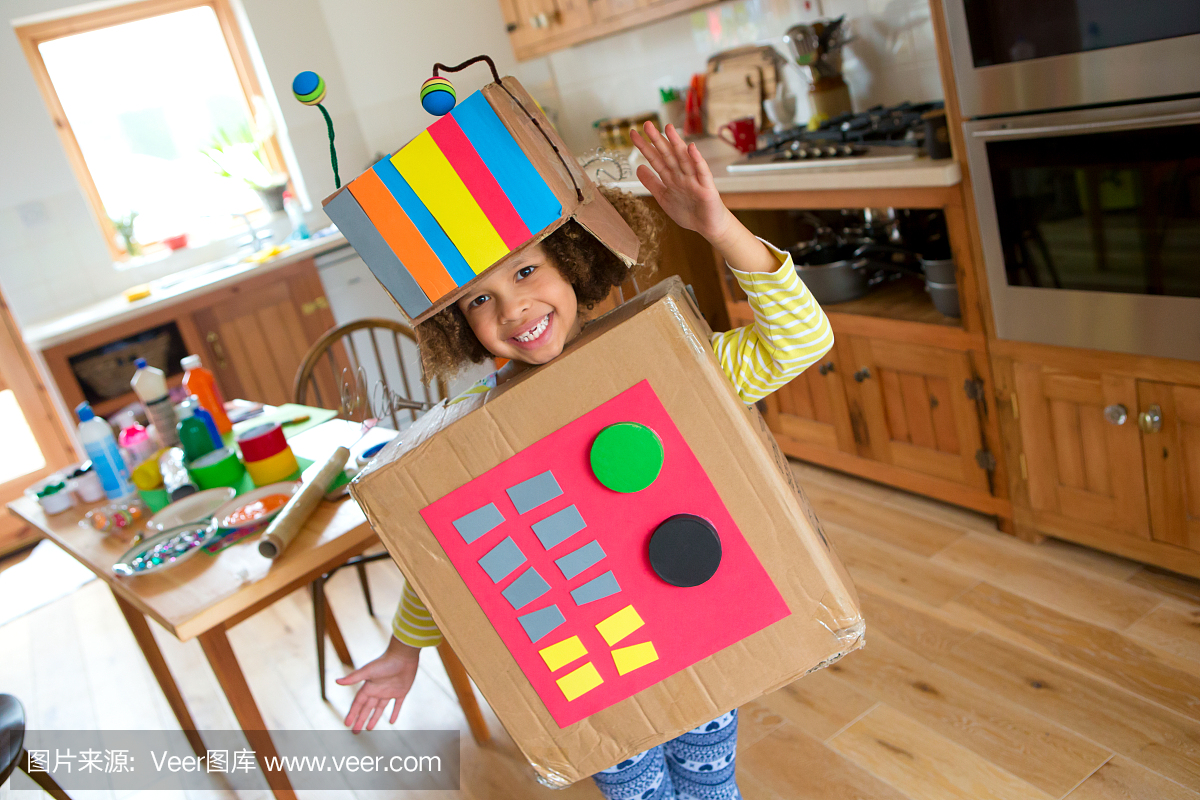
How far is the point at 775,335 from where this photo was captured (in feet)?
3.10

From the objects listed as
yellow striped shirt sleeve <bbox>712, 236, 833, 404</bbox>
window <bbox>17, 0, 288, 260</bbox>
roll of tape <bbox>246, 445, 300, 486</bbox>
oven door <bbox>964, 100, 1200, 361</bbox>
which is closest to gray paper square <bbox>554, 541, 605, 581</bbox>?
yellow striped shirt sleeve <bbox>712, 236, 833, 404</bbox>

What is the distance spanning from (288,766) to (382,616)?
539 millimetres

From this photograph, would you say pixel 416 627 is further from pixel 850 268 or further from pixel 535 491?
pixel 850 268

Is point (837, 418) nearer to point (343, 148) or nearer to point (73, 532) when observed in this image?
point (73, 532)

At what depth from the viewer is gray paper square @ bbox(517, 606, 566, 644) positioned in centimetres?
86

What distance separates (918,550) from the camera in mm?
2150

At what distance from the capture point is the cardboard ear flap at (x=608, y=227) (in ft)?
2.74

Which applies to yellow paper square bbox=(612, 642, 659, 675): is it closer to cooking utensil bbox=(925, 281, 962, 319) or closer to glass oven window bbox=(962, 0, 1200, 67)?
glass oven window bbox=(962, 0, 1200, 67)

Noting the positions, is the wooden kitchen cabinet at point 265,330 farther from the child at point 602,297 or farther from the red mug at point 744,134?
the child at point 602,297

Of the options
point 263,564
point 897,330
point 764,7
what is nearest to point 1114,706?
point 897,330

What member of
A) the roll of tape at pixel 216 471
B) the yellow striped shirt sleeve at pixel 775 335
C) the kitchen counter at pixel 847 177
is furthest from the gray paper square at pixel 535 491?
the roll of tape at pixel 216 471

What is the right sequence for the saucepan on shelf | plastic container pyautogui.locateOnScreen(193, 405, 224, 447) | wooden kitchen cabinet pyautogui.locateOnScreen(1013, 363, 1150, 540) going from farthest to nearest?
the saucepan on shelf, plastic container pyautogui.locateOnScreen(193, 405, 224, 447), wooden kitchen cabinet pyautogui.locateOnScreen(1013, 363, 1150, 540)

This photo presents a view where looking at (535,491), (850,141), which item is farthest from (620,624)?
(850,141)

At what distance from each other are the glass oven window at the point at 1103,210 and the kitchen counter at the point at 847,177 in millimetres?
115
